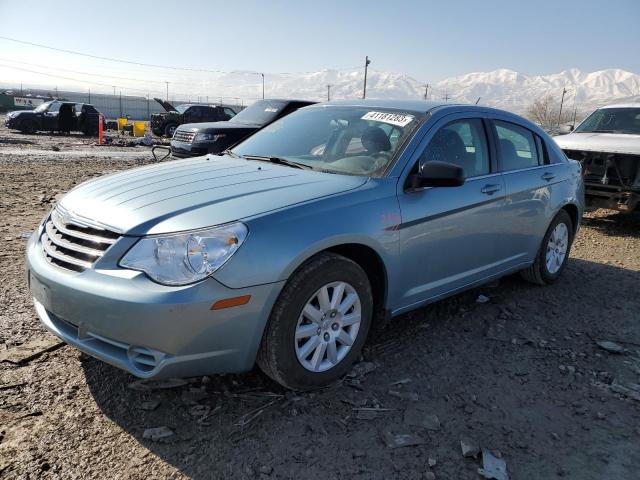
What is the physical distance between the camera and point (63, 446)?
246cm

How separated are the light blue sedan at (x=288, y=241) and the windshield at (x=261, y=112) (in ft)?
27.7

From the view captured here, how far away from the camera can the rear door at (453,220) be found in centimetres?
337

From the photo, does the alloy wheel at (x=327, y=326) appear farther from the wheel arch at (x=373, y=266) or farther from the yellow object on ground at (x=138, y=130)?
the yellow object on ground at (x=138, y=130)

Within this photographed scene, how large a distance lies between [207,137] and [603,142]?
313 inches

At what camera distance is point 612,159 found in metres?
7.80

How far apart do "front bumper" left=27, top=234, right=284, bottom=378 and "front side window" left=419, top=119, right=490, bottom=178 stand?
1694mm

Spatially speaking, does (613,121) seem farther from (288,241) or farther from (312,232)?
(288,241)

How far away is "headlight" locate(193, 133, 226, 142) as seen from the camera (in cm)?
1198

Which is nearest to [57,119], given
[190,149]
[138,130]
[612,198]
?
[138,130]

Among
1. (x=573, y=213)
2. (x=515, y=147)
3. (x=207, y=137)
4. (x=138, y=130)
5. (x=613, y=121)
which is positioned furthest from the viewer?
(x=138, y=130)

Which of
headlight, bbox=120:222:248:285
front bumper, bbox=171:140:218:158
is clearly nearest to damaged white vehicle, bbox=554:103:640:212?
headlight, bbox=120:222:248:285

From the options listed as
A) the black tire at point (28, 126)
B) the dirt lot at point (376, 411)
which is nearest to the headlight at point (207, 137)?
the dirt lot at point (376, 411)

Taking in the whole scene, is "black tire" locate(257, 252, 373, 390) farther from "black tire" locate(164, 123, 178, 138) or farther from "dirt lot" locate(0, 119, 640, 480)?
"black tire" locate(164, 123, 178, 138)

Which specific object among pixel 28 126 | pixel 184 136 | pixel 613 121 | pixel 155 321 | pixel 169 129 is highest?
pixel 613 121
